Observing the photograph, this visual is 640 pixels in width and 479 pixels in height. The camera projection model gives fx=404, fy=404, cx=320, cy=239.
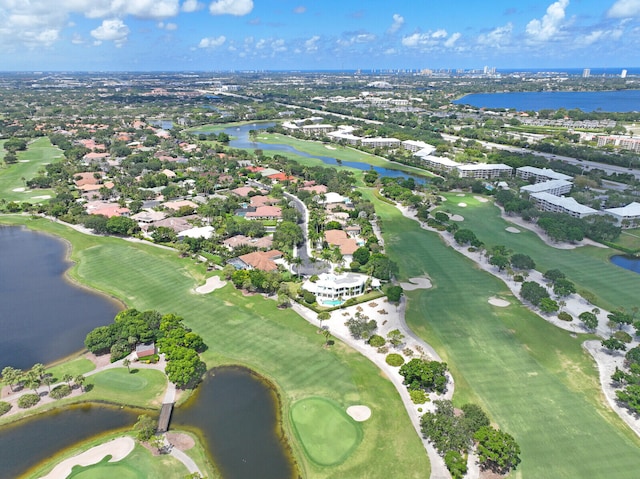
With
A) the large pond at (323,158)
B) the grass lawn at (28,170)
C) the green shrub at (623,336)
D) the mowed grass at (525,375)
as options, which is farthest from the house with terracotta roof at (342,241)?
the grass lawn at (28,170)

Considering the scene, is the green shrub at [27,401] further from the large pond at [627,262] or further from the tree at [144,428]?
the large pond at [627,262]

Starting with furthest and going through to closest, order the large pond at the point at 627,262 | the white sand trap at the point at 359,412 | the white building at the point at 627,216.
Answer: the white building at the point at 627,216 → the large pond at the point at 627,262 → the white sand trap at the point at 359,412

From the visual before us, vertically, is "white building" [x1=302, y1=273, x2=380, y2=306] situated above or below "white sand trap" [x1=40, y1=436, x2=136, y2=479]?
above

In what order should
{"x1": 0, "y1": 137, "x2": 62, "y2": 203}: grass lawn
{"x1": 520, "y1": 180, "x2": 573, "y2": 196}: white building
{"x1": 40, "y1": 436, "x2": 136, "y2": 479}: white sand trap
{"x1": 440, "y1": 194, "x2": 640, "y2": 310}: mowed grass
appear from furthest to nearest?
{"x1": 0, "y1": 137, "x2": 62, "y2": 203}: grass lawn → {"x1": 520, "y1": 180, "x2": 573, "y2": 196}: white building → {"x1": 440, "y1": 194, "x2": 640, "y2": 310}: mowed grass → {"x1": 40, "y1": 436, "x2": 136, "y2": 479}: white sand trap

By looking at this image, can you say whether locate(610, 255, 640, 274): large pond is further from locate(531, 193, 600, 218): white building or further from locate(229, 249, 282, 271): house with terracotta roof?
locate(229, 249, 282, 271): house with terracotta roof

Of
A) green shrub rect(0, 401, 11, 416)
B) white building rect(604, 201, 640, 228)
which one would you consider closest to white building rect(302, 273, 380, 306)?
green shrub rect(0, 401, 11, 416)

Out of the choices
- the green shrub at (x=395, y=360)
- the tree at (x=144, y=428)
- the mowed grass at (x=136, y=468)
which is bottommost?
the mowed grass at (x=136, y=468)

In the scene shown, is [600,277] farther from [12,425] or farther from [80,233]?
[80,233]
